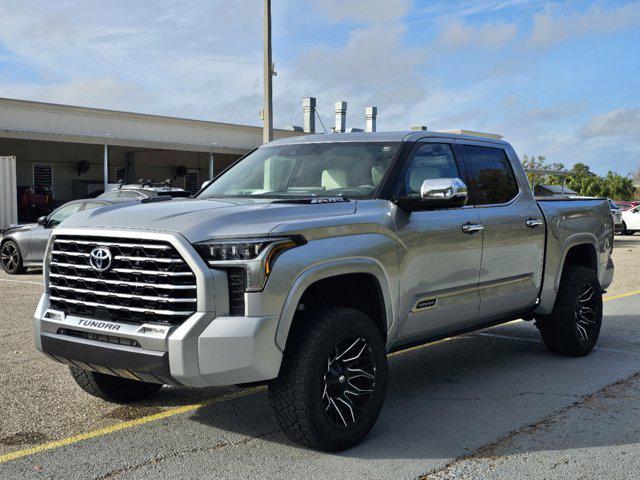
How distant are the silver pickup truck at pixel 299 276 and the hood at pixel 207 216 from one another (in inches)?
0.5

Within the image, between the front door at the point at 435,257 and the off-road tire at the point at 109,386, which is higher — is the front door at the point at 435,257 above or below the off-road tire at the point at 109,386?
above

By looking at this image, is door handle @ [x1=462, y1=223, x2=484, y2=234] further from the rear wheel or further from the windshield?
the rear wheel

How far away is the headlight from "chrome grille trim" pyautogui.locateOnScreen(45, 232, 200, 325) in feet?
0.41

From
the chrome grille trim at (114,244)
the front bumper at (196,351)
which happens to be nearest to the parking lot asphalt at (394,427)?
the front bumper at (196,351)

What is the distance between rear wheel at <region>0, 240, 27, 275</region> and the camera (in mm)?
14992

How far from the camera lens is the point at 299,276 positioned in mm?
4383

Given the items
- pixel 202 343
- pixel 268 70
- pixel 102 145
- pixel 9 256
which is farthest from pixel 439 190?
pixel 102 145

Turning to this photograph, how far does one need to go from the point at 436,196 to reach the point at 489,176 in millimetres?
1486

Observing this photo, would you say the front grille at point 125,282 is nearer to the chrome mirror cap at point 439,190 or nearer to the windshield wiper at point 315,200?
the windshield wiper at point 315,200

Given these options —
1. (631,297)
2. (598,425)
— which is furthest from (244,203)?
(631,297)

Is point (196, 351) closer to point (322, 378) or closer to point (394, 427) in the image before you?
point (322, 378)

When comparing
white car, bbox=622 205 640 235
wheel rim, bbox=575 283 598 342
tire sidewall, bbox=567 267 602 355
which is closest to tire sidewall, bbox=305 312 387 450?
tire sidewall, bbox=567 267 602 355

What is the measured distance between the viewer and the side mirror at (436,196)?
16.9ft

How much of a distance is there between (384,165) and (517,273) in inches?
64.8
